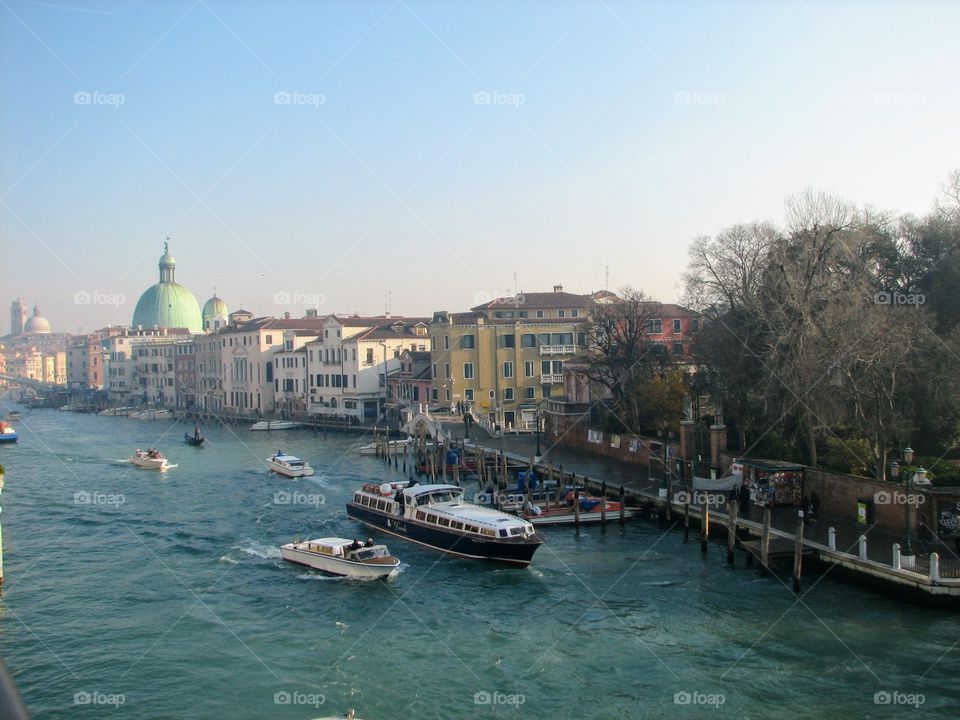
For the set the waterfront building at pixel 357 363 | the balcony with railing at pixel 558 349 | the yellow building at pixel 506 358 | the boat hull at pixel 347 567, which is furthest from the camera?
the waterfront building at pixel 357 363

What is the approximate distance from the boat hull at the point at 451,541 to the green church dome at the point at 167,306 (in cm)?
9310

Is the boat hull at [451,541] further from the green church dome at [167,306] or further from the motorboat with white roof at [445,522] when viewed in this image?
the green church dome at [167,306]

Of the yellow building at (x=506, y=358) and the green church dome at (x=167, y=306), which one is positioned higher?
the green church dome at (x=167, y=306)

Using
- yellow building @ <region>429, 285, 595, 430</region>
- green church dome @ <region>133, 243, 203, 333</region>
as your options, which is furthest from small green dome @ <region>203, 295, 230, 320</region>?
yellow building @ <region>429, 285, 595, 430</region>

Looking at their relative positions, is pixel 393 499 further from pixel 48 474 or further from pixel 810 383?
pixel 48 474

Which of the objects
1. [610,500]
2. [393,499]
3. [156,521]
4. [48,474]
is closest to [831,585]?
[610,500]

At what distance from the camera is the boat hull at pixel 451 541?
66.0ft

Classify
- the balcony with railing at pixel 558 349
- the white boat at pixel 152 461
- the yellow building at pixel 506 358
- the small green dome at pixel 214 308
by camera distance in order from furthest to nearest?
1. the small green dome at pixel 214 308
2. the balcony with railing at pixel 558 349
3. the yellow building at pixel 506 358
4. the white boat at pixel 152 461

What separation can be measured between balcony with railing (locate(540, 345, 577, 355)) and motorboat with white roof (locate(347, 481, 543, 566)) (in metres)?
23.7

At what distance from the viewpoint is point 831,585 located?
55.2 ft

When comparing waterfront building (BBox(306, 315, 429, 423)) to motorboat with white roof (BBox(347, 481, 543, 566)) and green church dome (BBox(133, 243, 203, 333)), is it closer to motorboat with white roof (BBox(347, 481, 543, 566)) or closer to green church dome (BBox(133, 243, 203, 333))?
motorboat with white roof (BBox(347, 481, 543, 566))

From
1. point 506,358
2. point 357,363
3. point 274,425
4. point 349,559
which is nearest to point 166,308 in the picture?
point 274,425

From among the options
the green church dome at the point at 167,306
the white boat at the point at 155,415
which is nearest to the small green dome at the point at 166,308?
the green church dome at the point at 167,306

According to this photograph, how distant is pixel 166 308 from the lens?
366ft
